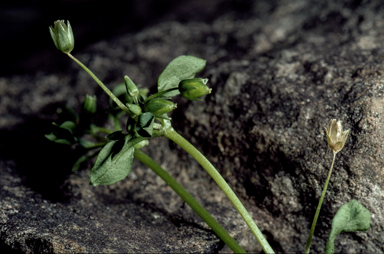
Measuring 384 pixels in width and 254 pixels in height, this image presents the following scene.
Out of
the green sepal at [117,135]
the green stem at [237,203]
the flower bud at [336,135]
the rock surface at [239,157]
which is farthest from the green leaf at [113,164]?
the flower bud at [336,135]

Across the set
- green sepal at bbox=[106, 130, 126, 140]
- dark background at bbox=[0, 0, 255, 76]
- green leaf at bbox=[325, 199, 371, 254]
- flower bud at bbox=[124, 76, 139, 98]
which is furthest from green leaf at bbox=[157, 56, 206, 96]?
dark background at bbox=[0, 0, 255, 76]

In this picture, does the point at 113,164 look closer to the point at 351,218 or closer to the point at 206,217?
the point at 206,217

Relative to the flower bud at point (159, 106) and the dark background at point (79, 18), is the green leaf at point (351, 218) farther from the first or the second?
the dark background at point (79, 18)

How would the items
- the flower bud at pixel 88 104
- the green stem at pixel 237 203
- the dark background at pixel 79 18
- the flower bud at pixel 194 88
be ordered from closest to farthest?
the flower bud at pixel 194 88
the green stem at pixel 237 203
the flower bud at pixel 88 104
the dark background at pixel 79 18

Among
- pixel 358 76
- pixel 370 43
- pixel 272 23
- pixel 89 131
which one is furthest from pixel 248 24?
pixel 89 131

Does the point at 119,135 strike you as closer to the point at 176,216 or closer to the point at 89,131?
the point at 89,131

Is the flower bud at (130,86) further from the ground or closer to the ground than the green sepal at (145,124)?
further from the ground

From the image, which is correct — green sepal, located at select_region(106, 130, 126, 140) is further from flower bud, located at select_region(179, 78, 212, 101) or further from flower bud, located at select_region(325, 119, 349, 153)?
flower bud, located at select_region(325, 119, 349, 153)

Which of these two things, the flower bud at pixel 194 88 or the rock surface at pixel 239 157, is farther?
the rock surface at pixel 239 157
